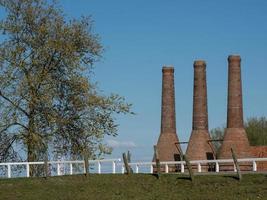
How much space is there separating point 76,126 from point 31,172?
16.9 ft

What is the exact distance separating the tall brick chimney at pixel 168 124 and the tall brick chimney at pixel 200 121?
6.69ft

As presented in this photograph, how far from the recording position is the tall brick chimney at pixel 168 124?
64.6 meters

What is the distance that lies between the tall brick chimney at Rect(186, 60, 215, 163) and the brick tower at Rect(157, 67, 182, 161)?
204 cm

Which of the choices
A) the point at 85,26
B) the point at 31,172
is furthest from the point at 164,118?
the point at 31,172

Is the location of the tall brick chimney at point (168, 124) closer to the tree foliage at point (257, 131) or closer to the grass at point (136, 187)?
the tree foliage at point (257, 131)

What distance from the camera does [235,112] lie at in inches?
2322

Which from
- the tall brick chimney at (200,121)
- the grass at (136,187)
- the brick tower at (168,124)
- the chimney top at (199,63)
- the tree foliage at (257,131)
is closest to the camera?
the grass at (136,187)

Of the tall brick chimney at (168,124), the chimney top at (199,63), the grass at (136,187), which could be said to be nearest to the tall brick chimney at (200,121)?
the chimney top at (199,63)

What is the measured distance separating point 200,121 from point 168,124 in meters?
3.73

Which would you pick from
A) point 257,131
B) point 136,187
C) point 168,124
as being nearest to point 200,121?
point 168,124

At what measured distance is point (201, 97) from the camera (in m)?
63.0

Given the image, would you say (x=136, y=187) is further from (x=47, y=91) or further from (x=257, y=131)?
(x=257, y=131)

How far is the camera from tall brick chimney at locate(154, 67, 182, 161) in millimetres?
64625

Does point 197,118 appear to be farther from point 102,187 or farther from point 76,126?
point 102,187
